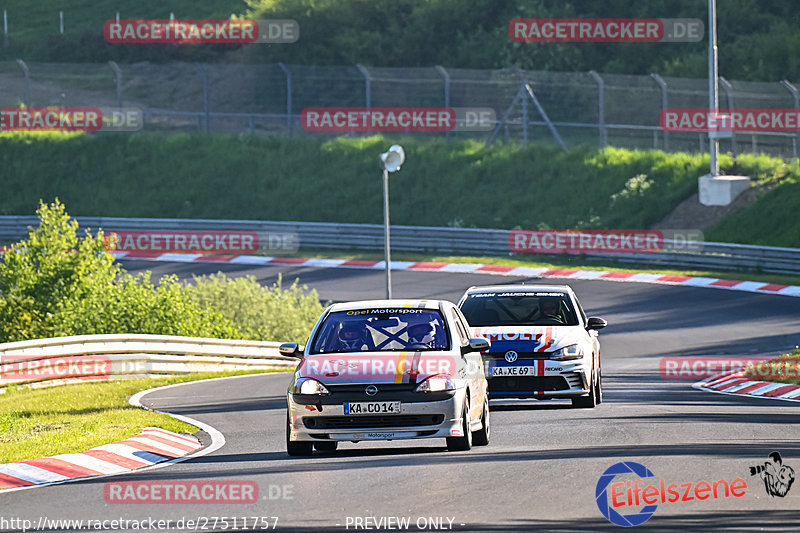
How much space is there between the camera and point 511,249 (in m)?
44.1

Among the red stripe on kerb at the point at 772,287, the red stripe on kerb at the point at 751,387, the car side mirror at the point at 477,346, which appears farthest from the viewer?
the red stripe on kerb at the point at 772,287

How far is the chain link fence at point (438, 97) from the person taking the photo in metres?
46.3

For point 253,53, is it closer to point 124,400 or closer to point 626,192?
point 626,192

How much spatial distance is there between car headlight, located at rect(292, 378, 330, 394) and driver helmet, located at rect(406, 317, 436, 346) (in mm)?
1217

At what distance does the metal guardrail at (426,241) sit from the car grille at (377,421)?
26.2 meters

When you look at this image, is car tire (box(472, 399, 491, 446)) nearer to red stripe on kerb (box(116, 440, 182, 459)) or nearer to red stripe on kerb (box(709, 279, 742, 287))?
red stripe on kerb (box(116, 440, 182, 459))

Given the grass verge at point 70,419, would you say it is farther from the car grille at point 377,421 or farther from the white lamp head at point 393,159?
the white lamp head at point 393,159

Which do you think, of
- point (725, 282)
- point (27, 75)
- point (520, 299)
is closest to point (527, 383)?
point (520, 299)

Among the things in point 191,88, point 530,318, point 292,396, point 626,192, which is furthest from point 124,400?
point 191,88

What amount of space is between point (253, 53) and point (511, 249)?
90.1 feet

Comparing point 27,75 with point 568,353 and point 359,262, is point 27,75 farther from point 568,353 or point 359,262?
point 568,353

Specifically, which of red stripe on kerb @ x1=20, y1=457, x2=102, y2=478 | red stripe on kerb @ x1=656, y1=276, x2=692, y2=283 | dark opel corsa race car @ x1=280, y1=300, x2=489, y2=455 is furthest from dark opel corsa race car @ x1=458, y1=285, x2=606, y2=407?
red stripe on kerb @ x1=656, y1=276, x2=692, y2=283

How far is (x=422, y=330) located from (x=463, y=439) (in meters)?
1.23

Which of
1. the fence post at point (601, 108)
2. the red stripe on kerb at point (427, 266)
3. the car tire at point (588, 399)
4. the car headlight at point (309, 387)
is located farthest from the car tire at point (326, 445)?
the fence post at point (601, 108)
